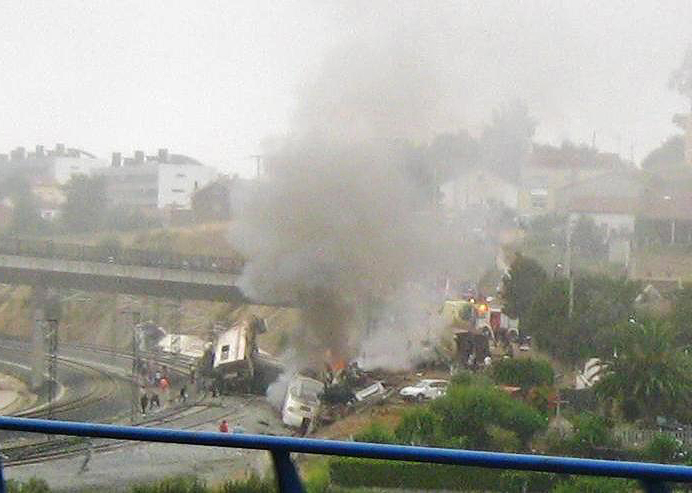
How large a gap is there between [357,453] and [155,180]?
926cm

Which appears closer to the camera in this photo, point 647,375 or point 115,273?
point 647,375

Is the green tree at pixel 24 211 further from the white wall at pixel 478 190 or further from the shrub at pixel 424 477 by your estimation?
the shrub at pixel 424 477

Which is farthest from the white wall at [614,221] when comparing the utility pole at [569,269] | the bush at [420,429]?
the bush at [420,429]

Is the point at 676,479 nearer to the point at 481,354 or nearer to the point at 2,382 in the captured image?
Answer: the point at 481,354

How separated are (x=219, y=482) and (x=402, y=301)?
25.3 feet

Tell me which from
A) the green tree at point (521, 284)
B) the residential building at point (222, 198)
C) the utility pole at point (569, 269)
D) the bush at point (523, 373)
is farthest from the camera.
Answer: the residential building at point (222, 198)

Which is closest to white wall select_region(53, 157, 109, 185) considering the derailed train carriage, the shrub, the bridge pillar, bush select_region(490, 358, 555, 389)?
the bridge pillar

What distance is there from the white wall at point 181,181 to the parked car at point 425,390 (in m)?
2.95

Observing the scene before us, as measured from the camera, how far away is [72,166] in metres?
10.4

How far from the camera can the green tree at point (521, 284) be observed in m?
8.10

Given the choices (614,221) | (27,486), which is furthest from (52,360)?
(27,486)

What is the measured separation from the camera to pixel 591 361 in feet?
25.4

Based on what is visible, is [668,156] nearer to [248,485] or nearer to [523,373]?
[523,373]

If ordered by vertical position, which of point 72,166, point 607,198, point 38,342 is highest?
point 72,166
